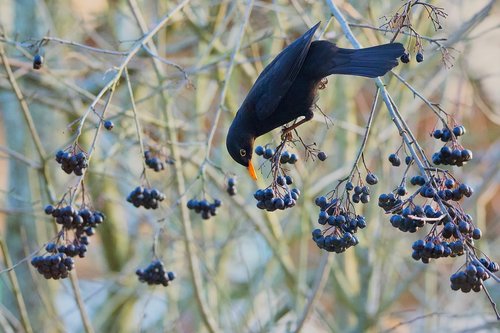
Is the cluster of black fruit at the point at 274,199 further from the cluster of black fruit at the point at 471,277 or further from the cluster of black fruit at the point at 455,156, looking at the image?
the cluster of black fruit at the point at 471,277

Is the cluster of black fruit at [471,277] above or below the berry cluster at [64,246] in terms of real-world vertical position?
below

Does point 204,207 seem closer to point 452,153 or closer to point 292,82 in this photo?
point 292,82

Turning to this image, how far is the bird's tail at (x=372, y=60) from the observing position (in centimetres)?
278

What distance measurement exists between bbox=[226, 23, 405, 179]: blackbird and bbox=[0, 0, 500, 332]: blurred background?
57 centimetres

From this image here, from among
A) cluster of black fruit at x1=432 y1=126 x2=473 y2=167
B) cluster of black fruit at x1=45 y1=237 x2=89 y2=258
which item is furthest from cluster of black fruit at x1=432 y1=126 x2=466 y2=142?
cluster of black fruit at x1=45 y1=237 x2=89 y2=258

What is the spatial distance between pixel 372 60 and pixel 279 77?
454mm

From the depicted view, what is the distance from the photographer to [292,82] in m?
3.24

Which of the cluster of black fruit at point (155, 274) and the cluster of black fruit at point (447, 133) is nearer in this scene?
the cluster of black fruit at point (447, 133)

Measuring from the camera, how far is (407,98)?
5.20 m

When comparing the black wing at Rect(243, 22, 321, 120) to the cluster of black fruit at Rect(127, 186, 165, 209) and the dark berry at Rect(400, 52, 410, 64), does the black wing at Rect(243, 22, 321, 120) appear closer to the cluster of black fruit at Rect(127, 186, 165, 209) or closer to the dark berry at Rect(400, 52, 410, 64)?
the dark berry at Rect(400, 52, 410, 64)

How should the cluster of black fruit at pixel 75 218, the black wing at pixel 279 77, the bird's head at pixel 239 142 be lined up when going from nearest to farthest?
1. the cluster of black fruit at pixel 75 218
2. the black wing at pixel 279 77
3. the bird's head at pixel 239 142

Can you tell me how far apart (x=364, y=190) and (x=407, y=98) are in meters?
2.80

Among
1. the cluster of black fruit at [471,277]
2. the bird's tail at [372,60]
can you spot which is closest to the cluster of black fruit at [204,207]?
the bird's tail at [372,60]

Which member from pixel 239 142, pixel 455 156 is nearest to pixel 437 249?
pixel 455 156
